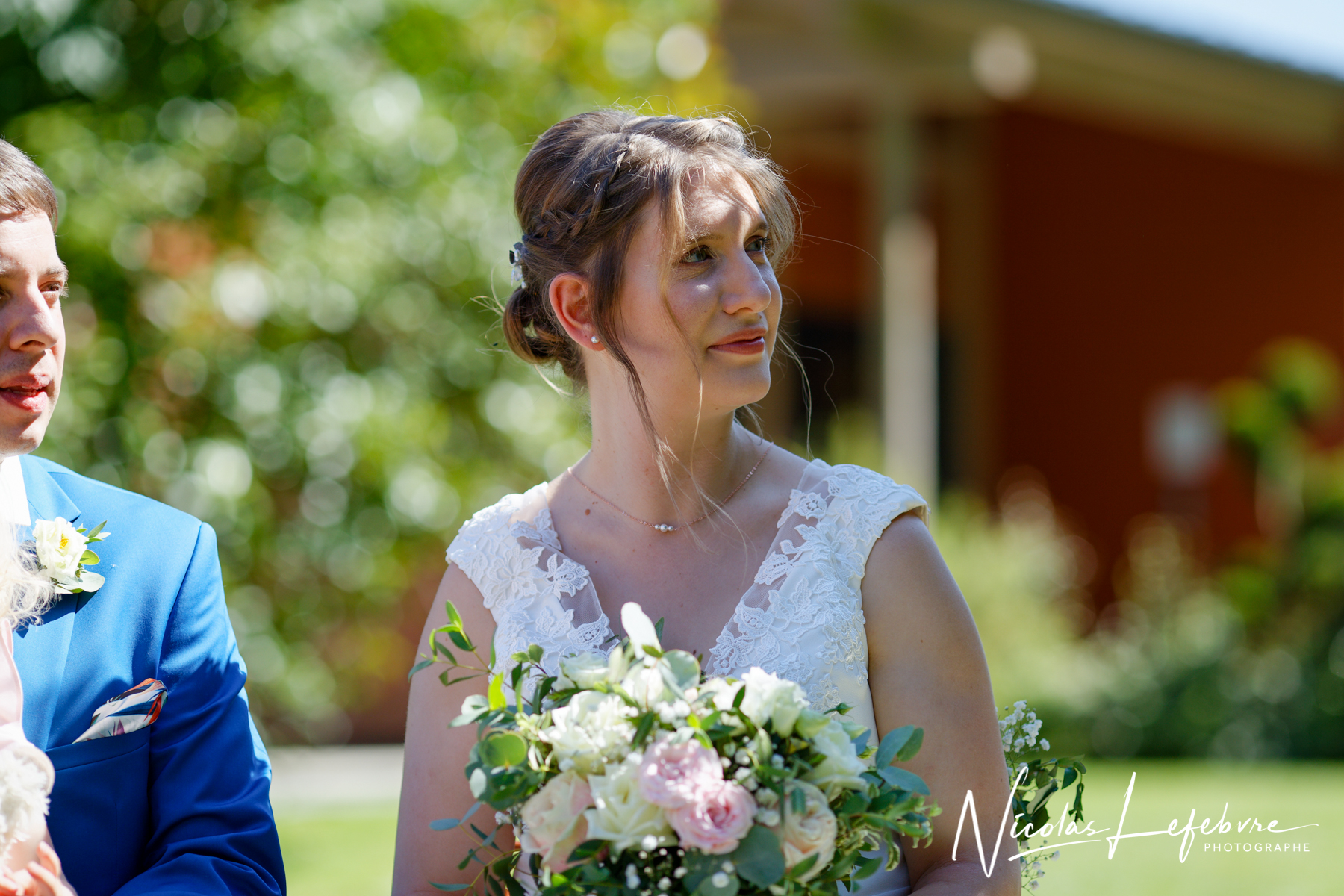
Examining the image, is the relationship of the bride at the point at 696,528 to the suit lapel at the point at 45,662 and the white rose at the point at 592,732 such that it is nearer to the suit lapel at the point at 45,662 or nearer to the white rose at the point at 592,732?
the white rose at the point at 592,732

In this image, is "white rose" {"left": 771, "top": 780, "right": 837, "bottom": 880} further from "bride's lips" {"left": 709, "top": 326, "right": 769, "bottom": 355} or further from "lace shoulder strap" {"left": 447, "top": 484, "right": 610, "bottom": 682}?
"bride's lips" {"left": 709, "top": 326, "right": 769, "bottom": 355}

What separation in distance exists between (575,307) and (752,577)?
61 centimetres

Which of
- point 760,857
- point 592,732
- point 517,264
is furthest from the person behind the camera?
point 517,264

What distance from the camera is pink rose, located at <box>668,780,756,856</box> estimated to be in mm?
1848

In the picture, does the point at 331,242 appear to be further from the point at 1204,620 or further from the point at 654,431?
the point at 1204,620

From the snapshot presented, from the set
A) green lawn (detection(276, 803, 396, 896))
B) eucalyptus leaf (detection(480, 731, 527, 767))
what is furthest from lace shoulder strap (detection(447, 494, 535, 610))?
green lawn (detection(276, 803, 396, 896))

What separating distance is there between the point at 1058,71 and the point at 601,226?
9.91 meters

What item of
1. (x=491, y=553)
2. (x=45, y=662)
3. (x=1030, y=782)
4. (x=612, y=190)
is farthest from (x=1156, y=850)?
(x=45, y=662)

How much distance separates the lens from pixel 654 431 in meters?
2.63

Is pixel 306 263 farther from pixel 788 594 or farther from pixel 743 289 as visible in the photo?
pixel 788 594

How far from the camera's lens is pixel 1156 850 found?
662 cm

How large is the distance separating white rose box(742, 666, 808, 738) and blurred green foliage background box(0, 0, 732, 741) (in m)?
3.01

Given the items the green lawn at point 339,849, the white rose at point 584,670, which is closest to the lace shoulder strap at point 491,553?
the white rose at point 584,670

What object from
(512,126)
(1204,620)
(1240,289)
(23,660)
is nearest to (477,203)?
(512,126)
